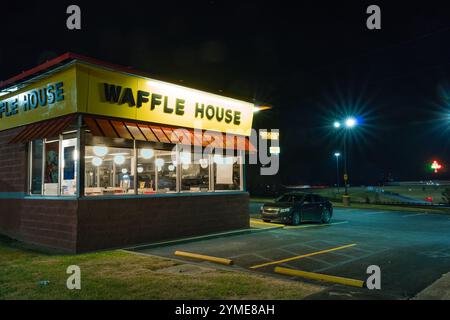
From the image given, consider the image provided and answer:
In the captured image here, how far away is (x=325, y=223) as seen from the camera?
1947cm

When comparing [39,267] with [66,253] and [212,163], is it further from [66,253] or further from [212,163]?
[212,163]

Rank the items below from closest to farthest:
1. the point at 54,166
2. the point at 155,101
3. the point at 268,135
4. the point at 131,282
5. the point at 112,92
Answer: the point at 131,282
the point at 112,92
the point at 54,166
the point at 155,101
the point at 268,135

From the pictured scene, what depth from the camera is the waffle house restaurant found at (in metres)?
11.6

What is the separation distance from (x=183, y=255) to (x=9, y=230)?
7722mm

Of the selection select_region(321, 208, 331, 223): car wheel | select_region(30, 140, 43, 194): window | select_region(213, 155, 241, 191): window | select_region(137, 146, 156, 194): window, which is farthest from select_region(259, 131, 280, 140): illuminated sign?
select_region(30, 140, 43, 194): window

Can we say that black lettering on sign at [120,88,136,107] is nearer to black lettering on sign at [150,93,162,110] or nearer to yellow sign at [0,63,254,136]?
yellow sign at [0,63,254,136]

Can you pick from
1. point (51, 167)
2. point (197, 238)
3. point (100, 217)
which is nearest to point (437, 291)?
point (197, 238)

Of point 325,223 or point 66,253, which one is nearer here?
point 66,253

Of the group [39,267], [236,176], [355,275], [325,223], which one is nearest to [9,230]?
[39,267]

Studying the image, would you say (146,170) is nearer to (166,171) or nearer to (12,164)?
(166,171)

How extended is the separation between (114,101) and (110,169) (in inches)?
93.7

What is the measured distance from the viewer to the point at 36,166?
13.5 metres

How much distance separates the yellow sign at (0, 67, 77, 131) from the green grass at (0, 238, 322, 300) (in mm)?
4805
